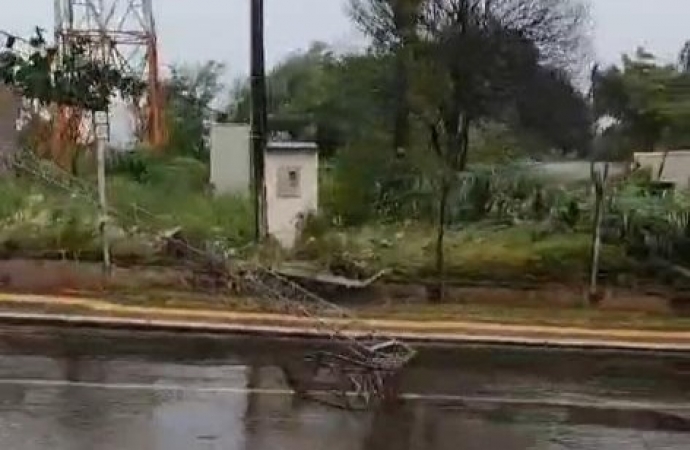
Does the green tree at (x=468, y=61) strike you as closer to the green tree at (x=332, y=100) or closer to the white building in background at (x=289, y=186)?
the green tree at (x=332, y=100)

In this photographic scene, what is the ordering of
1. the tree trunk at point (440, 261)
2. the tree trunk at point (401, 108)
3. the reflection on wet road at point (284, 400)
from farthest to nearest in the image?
the tree trunk at point (401, 108) → the tree trunk at point (440, 261) → the reflection on wet road at point (284, 400)

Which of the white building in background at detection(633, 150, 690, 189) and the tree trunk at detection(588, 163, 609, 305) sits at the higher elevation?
the white building in background at detection(633, 150, 690, 189)

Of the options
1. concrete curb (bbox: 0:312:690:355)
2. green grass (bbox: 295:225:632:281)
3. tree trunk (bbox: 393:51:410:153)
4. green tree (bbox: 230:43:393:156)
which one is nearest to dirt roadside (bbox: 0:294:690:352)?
concrete curb (bbox: 0:312:690:355)

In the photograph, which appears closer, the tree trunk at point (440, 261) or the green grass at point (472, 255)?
the tree trunk at point (440, 261)

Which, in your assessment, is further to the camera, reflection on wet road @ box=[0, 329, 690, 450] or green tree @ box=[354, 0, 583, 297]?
green tree @ box=[354, 0, 583, 297]

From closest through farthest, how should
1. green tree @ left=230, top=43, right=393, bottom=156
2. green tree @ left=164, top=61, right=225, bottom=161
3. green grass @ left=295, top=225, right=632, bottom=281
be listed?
green grass @ left=295, top=225, right=632, bottom=281, green tree @ left=230, top=43, right=393, bottom=156, green tree @ left=164, top=61, right=225, bottom=161

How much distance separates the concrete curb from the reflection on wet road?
39 cm

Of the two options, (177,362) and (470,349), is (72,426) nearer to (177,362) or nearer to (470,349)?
(177,362)

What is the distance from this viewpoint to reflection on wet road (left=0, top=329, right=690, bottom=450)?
36.7ft

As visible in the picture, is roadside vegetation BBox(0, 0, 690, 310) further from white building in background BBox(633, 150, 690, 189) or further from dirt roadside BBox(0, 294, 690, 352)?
dirt roadside BBox(0, 294, 690, 352)

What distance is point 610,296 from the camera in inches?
792

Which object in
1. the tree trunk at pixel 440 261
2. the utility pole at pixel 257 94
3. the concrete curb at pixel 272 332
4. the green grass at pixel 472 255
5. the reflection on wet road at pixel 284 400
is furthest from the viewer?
the utility pole at pixel 257 94

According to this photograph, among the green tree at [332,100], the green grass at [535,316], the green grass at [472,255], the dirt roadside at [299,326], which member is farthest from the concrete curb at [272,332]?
the green tree at [332,100]

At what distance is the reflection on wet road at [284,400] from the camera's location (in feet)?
36.7
